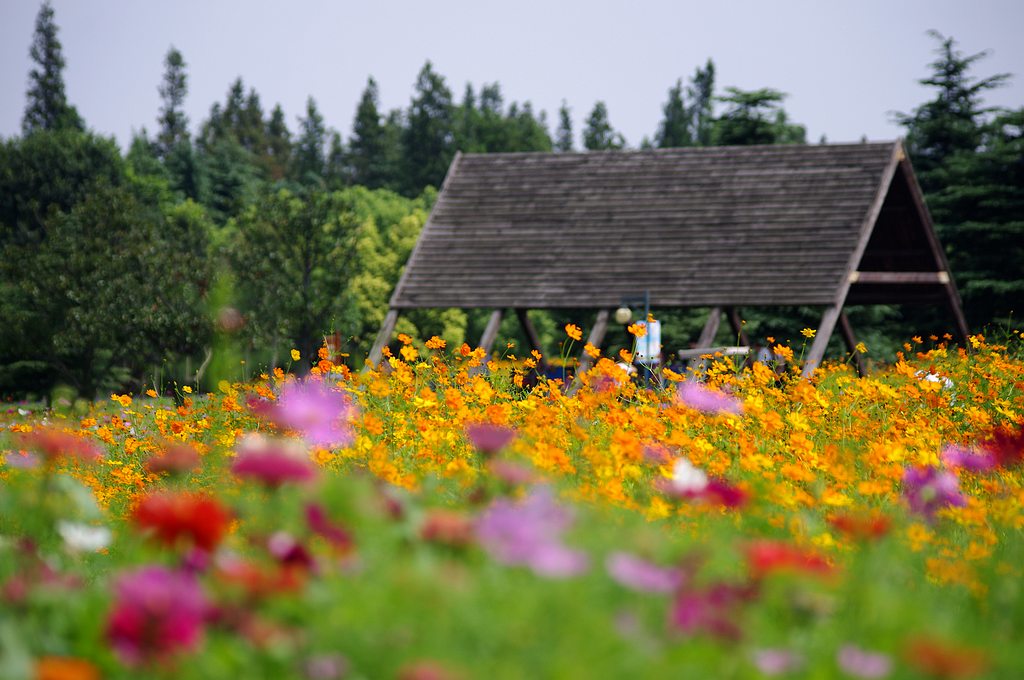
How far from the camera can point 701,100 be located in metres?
90.6

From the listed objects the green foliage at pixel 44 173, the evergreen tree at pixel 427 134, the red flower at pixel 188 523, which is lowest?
the red flower at pixel 188 523

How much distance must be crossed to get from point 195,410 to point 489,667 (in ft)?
20.9

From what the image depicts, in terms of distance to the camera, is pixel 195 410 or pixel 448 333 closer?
pixel 195 410

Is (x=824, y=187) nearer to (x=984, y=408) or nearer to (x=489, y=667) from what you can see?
(x=984, y=408)

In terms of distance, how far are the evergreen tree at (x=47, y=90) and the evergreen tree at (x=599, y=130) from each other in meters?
30.9

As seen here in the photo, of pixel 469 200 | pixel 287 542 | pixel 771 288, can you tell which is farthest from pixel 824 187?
pixel 287 542

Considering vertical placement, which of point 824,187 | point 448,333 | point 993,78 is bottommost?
point 448,333

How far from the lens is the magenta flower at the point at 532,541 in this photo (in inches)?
86.0

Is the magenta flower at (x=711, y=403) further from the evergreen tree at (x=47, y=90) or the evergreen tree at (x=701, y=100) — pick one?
the evergreen tree at (x=701, y=100)

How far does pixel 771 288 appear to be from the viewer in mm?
15703

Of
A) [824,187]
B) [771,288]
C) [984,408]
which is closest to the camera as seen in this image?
[984,408]

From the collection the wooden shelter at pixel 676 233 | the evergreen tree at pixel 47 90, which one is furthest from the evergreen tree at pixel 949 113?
the evergreen tree at pixel 47 90

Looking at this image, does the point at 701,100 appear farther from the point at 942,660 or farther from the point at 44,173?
the point at 942,660

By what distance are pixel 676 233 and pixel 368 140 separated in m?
63.1
